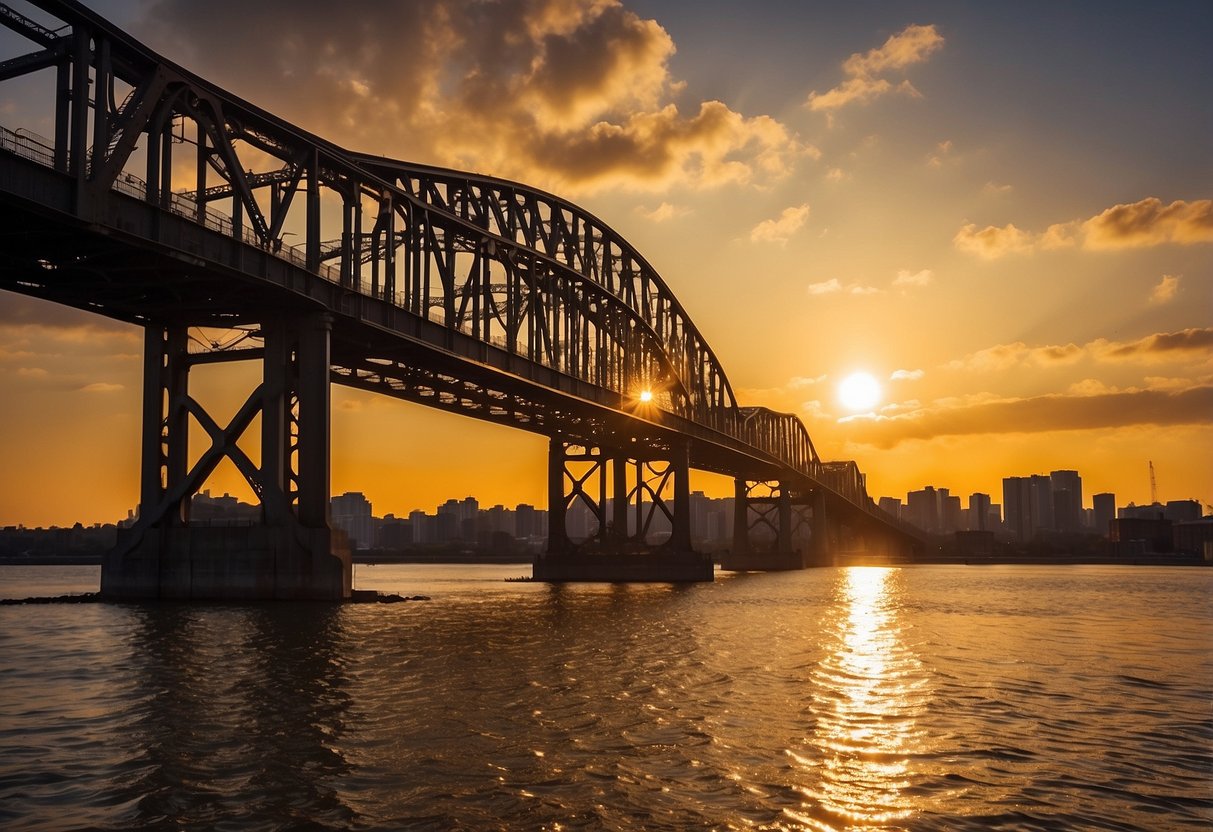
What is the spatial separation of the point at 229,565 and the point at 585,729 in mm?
32774

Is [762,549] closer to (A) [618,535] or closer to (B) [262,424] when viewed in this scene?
(A) [618,535]

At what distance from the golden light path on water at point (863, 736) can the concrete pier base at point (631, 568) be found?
59.9 meters

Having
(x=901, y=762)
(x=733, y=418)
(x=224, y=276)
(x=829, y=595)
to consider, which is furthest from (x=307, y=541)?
(x=733, y=418)

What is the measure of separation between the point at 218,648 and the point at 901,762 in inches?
827

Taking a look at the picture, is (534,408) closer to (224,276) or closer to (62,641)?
(224,276)

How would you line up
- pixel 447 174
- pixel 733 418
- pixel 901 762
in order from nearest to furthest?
pixel 901 762, pixel 447 174, pixel 733 418

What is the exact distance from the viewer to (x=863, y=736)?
18.7 meters

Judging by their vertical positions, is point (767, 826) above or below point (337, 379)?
below

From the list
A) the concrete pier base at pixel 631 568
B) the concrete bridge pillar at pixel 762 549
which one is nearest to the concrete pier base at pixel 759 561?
the concrete bridge pillar at pixel 762 549

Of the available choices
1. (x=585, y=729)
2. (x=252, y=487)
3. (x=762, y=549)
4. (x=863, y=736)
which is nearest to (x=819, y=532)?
(x=762, y=549)

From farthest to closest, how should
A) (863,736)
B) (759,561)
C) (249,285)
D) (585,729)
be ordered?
(759,561) → (249,285) → (585,729) → (863,736)

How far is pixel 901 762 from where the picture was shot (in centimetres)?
1648

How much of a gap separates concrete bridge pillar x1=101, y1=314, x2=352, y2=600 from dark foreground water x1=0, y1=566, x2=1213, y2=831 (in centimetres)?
674

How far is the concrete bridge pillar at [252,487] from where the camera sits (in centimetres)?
4666
